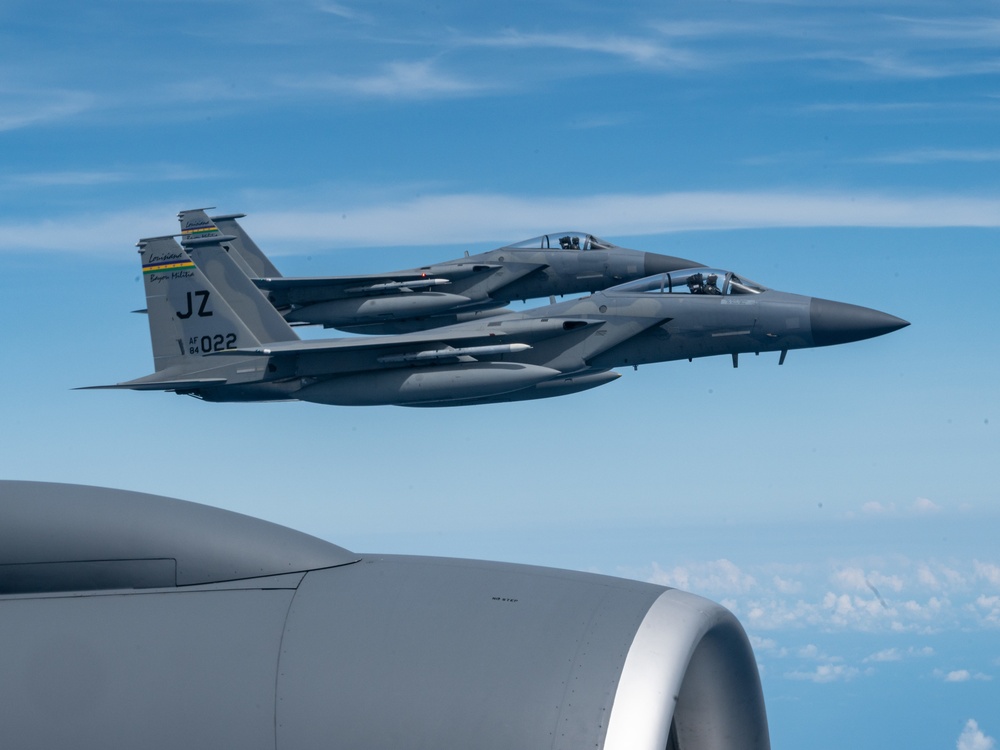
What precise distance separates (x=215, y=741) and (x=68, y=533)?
3.31 feet

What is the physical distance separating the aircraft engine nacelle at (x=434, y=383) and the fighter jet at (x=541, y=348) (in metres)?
0.02

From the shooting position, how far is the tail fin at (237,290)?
23422 mm

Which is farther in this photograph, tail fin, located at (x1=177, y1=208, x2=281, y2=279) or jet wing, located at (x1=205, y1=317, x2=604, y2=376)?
tail fin, located at (x1=177, y1=208, x2=281, y2=279)

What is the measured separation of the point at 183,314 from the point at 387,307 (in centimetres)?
494

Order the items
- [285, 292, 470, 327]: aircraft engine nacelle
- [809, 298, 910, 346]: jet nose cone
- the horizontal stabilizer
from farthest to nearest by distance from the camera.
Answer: [285, 292, 470, 327]: aircraft engine nacelle < the horizontal stabilizer < [809, 298, 910, 346]: jet nose cone

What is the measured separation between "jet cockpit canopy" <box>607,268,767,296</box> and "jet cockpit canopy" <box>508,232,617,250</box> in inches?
236

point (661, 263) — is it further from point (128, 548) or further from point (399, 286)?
point (128, 548)

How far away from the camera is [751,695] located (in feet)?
11.8

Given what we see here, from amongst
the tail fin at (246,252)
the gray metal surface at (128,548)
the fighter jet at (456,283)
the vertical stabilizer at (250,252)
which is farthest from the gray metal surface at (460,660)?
the vertical stabilizer at (250,252)

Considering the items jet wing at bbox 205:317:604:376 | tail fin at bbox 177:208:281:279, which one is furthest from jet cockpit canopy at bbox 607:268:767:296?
tail fin at bbox 177:208:281:279

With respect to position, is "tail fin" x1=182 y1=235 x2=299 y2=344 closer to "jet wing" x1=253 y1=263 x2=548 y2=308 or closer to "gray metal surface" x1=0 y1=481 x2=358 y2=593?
"jet wing" x1=253 y1=263 x2=548 y2=308

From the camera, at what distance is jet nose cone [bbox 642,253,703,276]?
81.6 ft

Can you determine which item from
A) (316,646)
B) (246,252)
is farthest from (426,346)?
(316,646)

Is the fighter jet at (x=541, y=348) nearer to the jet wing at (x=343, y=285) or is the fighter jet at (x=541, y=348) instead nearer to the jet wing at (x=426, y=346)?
the jet wing at (x=426, y=346)
